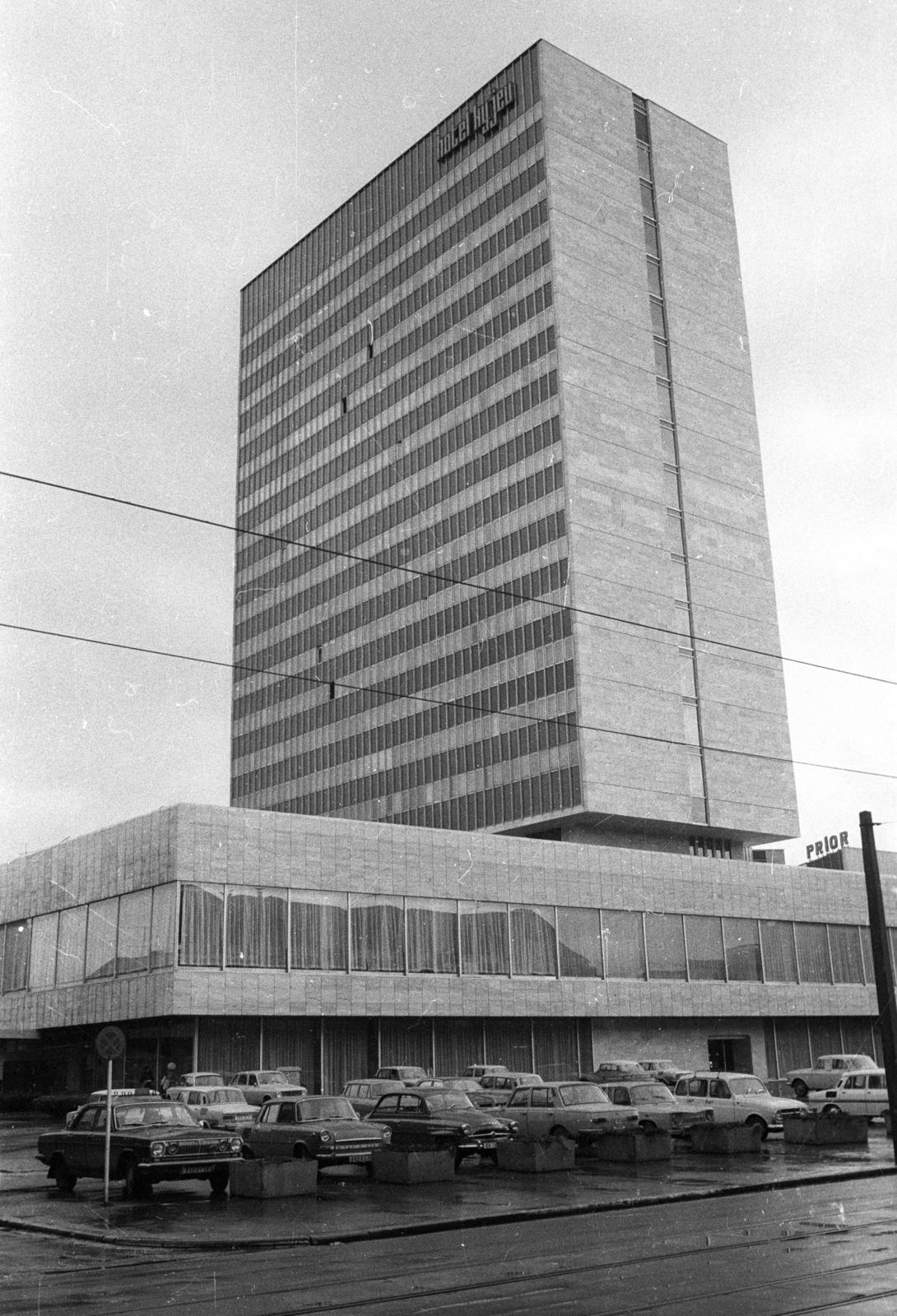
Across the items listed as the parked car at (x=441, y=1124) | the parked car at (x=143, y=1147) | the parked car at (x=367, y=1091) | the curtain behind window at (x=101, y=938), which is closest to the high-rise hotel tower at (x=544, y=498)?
the curtain behind window at (x=101, y=938)

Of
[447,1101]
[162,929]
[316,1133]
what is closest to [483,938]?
[162,929]

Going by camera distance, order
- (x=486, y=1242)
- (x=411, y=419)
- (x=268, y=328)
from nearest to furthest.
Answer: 1. (x=486, y=1242)
2. (x=411, y=419)
3. (x=268, y=328)

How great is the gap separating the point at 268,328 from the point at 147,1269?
12067 centimetres

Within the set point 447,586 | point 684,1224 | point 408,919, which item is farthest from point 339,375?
point 684,1224

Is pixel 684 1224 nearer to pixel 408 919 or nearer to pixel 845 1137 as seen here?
pixel 845 1137

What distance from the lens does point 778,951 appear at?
67938 millimetres

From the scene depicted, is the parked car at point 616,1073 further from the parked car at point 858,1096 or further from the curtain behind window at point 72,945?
the curtain behind window at point 72,945

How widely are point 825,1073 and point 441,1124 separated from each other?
A: 22.0 m

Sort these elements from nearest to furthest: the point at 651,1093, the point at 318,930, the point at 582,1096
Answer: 1. the point at 582,1096
2. the point at 651,1093
3. the point at 318,930

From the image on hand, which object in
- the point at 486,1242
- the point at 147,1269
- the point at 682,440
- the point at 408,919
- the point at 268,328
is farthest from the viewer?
the point at 268,328

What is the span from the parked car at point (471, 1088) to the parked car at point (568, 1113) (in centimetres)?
222

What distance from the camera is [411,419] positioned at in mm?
106500

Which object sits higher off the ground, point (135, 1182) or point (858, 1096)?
point (858, 1096)

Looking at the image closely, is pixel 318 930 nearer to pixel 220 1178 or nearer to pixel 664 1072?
pixel 664 1072
